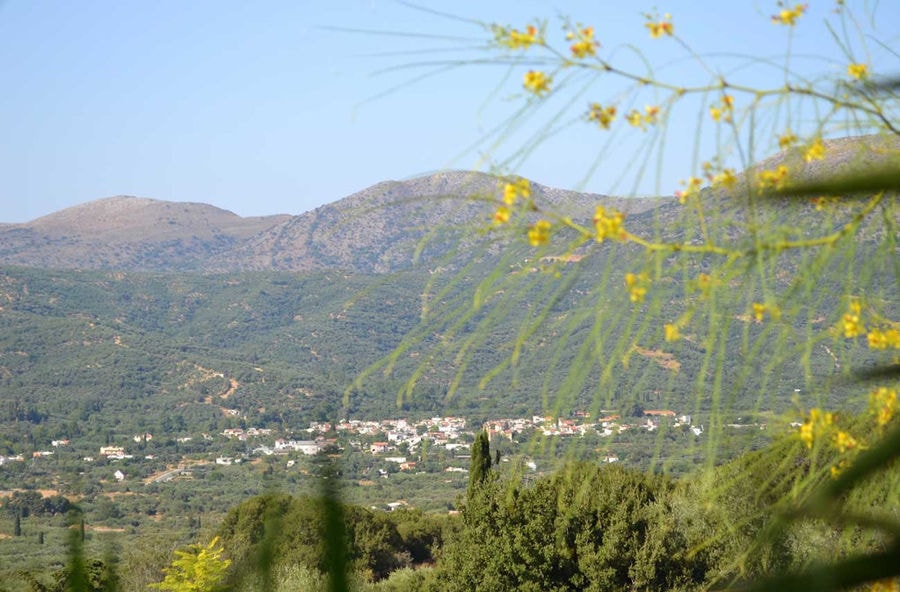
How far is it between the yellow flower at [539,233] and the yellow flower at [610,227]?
5cm

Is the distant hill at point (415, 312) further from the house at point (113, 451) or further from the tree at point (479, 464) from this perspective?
the house at point (113, 451)

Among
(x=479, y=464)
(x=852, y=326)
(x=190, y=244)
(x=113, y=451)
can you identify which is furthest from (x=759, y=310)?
(x=190, y=244)

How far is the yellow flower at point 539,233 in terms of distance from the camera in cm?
106

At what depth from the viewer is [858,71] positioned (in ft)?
3.91

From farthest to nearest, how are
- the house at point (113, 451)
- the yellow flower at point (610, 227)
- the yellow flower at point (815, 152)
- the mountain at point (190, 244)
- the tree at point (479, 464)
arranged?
the mountain at point (190, 244) → the house at point (113, 451) → the tree at point (479, 464) → the yellow flower at point (815, 152) → the yellow flower at point (610, 227)

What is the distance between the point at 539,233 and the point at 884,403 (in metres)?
0.44

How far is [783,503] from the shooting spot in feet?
3.73

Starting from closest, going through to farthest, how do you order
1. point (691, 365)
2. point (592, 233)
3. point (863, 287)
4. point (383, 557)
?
1. point (592, 233)
2. point (863, 287)
3. point (691, 365)
4. point (383, 557)

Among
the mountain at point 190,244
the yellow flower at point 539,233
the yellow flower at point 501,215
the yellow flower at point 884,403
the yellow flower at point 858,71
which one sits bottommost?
the yellow flower at point 884,403

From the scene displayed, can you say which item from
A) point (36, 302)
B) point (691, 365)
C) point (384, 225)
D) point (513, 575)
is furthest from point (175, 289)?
point (691, 365)

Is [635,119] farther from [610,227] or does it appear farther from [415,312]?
[415,312]

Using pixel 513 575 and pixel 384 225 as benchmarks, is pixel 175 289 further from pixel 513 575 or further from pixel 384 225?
pixel 513 575

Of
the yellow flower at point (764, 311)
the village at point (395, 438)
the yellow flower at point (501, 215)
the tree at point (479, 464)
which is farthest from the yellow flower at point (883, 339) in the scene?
the tree at point (479, 464)

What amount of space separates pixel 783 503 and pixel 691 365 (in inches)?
12.5
